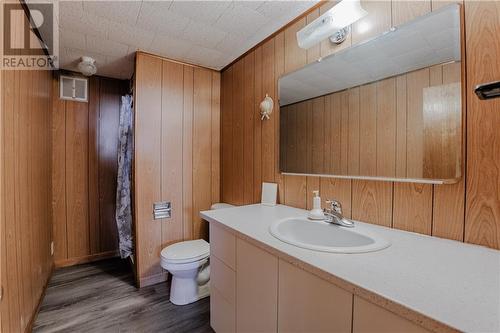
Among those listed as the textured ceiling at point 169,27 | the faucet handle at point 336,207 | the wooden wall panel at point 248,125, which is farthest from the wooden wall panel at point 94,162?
the faucet handle at point 336,207

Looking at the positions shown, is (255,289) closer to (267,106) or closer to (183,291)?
(183,291)

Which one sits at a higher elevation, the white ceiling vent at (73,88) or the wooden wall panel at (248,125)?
the white ceiling vent at (73,88)

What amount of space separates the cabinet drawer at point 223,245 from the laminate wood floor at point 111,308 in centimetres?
65

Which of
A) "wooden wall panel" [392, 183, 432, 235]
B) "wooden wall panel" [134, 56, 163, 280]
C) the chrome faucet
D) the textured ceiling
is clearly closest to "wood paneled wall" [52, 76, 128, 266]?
the textured ceiling

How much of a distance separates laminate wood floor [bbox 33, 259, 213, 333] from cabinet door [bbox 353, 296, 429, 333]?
4.34 ft

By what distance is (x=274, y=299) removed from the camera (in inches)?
39.9

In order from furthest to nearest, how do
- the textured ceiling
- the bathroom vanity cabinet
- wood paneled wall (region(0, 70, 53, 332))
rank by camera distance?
the textured ceiling
wood paneled wall (region(0, 70, 53, 332))
the bathroom vanity cabinet

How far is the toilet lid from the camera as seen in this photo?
1.86 m

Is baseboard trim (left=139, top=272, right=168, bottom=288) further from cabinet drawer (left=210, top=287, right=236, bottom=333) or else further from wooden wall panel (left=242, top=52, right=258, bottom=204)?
wooden wall panel (left=242, top=52, right=258, bottom=204)

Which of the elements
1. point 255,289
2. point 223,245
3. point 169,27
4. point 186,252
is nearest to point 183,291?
point 186,252

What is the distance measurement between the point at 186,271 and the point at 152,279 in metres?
0.59

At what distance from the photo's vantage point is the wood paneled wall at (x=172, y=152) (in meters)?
2.18

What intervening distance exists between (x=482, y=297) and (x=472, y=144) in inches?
24.6

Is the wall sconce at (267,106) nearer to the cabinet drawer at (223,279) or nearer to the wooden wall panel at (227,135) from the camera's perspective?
the wooden wall panel at (227,135)
